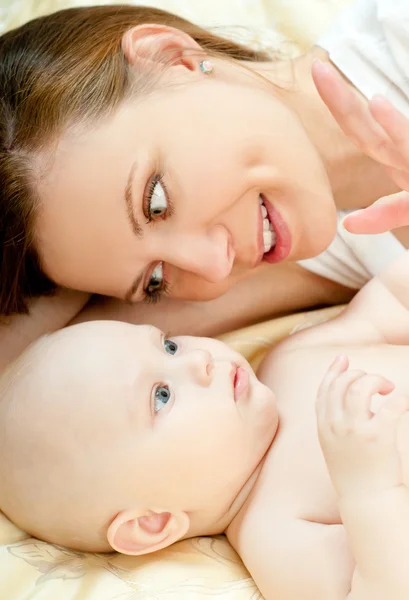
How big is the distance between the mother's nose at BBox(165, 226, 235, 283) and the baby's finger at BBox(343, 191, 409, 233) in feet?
0.95

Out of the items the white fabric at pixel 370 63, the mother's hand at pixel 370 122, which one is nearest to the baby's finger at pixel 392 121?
the mother's hand at pixel 370 122

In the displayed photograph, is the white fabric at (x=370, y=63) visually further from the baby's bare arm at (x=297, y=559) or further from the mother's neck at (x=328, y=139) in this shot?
the baby's bare arm at (x=297, y=559)

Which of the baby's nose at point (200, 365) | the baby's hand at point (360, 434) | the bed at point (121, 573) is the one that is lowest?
the bed at point (121, 573)

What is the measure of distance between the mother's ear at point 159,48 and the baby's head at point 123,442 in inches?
19.2

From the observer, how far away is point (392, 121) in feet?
2.60

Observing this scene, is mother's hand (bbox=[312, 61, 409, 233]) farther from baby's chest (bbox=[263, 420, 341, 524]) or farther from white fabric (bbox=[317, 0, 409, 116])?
white fabric (bbox=[317, 0, 409, 116])

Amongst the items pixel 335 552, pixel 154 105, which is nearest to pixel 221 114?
pixel 154 105

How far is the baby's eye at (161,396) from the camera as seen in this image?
1.12 metres

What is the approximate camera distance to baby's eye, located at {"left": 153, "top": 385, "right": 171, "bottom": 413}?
44.1 inches

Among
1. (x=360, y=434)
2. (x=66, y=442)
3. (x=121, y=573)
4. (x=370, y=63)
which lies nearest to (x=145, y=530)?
(x=121, y=573)

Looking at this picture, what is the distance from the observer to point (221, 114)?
1178mm

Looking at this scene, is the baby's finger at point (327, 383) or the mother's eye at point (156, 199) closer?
the baby's finger at point (327, 383)

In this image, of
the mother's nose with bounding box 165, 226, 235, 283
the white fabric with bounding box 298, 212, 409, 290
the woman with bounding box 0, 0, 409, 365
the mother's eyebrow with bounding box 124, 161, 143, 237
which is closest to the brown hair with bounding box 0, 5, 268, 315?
the woman with bounding box 0, 0, 409, 365

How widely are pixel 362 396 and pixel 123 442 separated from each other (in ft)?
1.25
